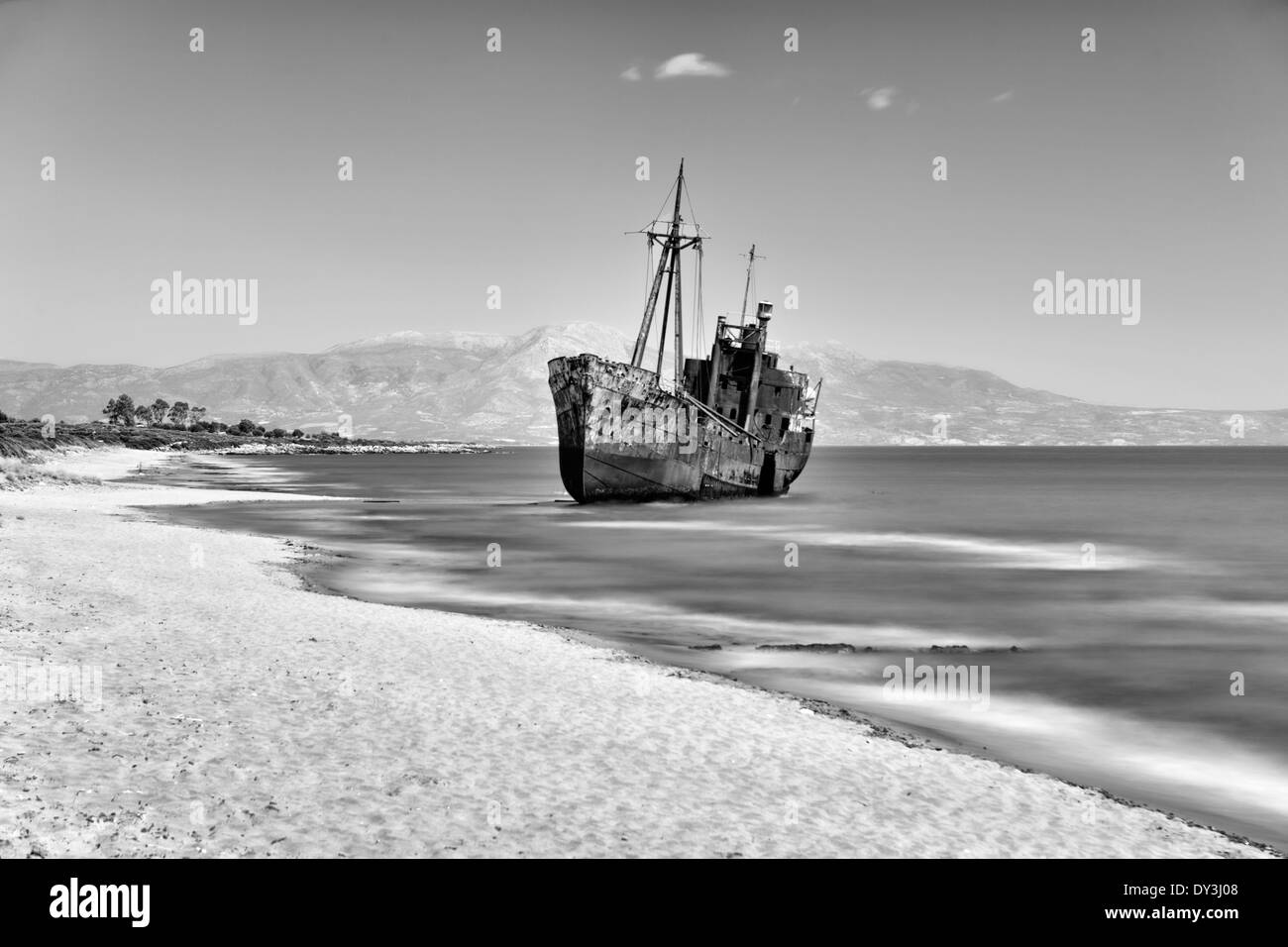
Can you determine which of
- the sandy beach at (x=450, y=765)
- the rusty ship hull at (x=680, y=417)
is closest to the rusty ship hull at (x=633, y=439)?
the rusty ship hull at (x=680, y=417)

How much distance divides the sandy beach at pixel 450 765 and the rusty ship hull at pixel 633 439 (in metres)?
35.5

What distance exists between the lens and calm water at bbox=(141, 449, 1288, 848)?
15430 millimetres

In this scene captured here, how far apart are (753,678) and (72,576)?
50.9 ft

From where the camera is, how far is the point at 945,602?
30.3 metres

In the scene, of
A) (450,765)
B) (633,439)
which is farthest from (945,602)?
(633,439)

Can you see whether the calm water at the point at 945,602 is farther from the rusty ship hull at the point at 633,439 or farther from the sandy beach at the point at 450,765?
the sandy beach at the point at 450,765

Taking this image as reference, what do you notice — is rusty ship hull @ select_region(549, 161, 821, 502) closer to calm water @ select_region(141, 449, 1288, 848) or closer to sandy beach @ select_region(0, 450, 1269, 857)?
calm water @ select_region(141, 449, 1288, 848)

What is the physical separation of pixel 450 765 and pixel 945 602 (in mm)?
23138

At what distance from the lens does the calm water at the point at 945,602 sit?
15.4m

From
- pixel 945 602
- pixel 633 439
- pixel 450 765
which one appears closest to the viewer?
pixel 450 765

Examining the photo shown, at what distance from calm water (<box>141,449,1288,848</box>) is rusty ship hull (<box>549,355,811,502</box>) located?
2151 mm

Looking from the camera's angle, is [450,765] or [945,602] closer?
[450,765]

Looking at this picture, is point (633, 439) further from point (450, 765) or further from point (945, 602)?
point (450, 765)
